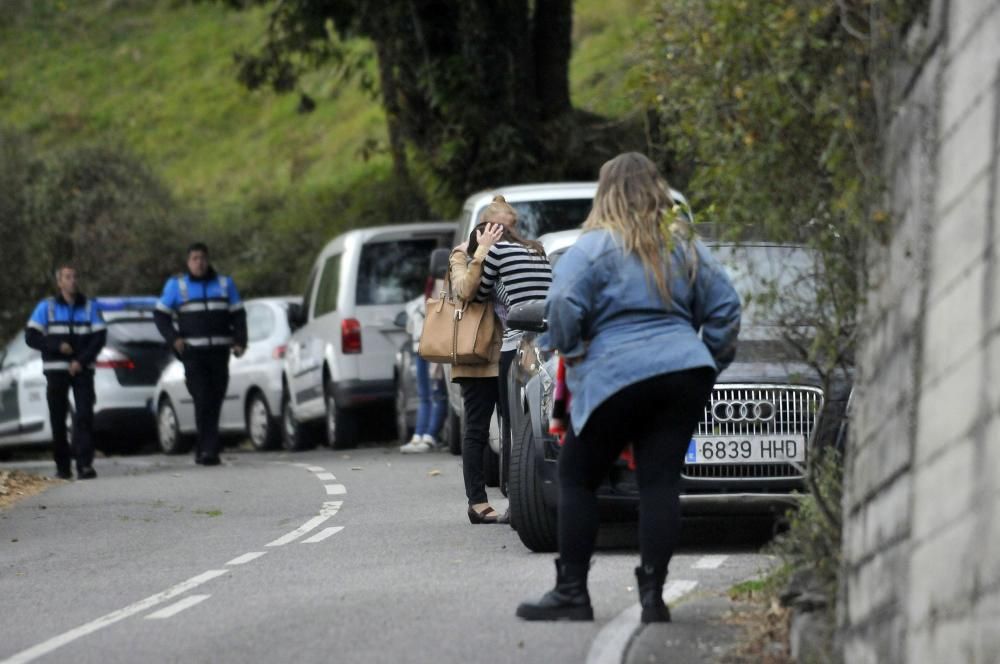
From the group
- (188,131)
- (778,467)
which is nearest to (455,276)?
(778,467)

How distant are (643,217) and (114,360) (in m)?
16.5

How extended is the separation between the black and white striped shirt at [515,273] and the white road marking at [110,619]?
2324mm

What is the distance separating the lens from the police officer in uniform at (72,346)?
17734 millimetres

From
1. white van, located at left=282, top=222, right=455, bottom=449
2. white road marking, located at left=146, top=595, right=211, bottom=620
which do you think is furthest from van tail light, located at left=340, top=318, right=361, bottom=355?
white road marking, located at left=146, top=595, right=211, bottom=620

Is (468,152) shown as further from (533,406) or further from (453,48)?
(533,406)

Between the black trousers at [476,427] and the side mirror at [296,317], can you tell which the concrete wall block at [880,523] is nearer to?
the black trousers at [476,427]

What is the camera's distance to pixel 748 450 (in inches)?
396

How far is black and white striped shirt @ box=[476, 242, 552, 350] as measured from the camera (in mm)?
11328

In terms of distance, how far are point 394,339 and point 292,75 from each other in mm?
8918

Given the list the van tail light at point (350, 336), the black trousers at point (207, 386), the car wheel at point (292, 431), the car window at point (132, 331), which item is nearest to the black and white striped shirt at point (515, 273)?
the black trousers at point (207, 386)

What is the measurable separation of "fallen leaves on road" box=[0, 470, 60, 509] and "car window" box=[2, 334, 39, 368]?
5762 millimetres

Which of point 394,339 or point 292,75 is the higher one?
point 292,75

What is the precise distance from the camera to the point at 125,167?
1387 inches

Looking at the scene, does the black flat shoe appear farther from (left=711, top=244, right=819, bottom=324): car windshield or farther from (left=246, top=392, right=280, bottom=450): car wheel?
(left=246, top=392, right=280, bottom=450): car wheel
